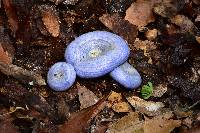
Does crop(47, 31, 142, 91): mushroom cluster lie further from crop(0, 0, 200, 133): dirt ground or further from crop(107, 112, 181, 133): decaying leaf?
crop(107, 112, 181, 133): decaying leaf

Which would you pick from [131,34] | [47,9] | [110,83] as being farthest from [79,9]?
[110,83]

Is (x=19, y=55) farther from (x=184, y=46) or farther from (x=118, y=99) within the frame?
(x=184, y=46)

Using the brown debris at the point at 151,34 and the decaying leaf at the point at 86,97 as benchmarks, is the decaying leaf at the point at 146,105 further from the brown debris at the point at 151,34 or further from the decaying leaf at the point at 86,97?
the brown debris at the point at 151,34

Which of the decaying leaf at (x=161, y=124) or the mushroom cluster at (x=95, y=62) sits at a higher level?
the mushroom cluster at (x=95, y=62)

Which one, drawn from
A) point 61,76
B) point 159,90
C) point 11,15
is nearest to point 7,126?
point 61,76

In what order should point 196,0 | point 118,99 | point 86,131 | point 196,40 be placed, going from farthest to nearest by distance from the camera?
point 196,0
point 196,40
point 118,99
point 86,131

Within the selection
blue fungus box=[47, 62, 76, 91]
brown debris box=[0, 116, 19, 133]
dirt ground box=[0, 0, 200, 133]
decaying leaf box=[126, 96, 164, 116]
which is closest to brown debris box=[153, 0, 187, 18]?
dirt ground box=[0, 0, 200, 133]

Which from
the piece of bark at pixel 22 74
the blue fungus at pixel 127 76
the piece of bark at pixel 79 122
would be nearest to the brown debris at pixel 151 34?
the blue fungus at pixel 127 76
